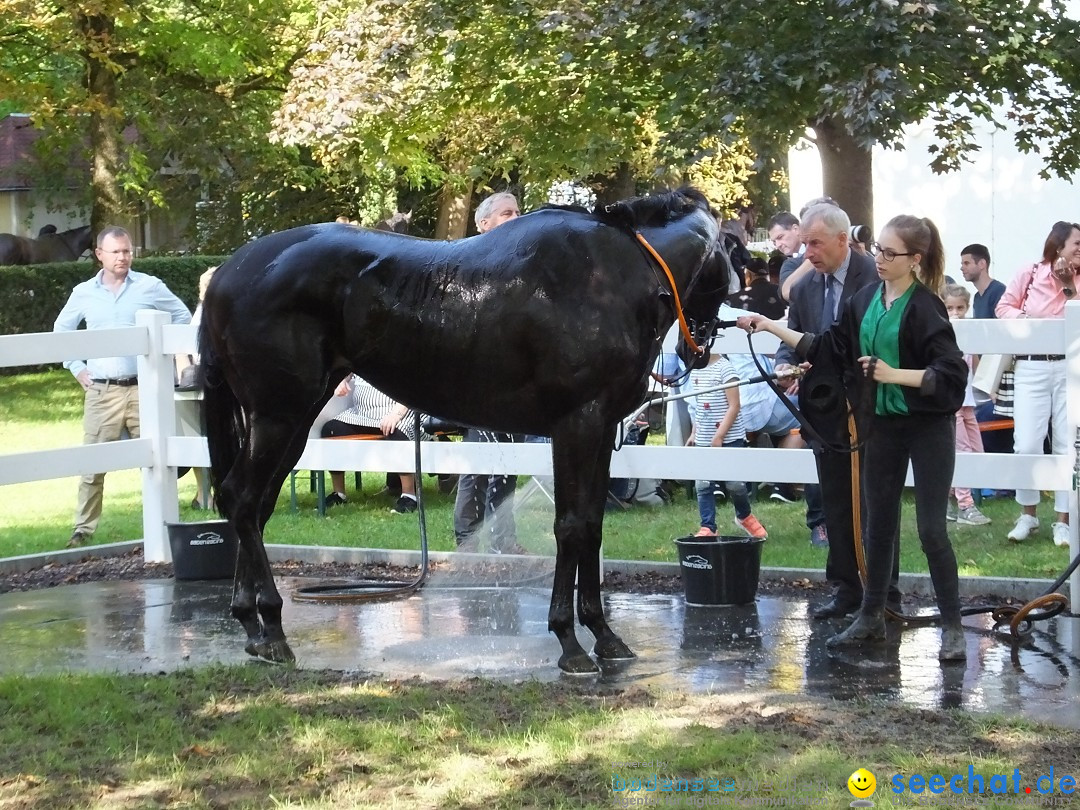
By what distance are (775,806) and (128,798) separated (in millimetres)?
1948

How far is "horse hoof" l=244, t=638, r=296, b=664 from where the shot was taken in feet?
20.6

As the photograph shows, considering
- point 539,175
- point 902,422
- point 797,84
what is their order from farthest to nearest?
point 539,175, point 797,84, point 902,422

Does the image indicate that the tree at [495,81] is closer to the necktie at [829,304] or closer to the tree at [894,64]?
the tree at [894,64]

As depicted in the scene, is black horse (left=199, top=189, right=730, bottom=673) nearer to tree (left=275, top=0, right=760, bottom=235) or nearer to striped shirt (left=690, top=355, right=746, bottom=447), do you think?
striped shirt (left=690, top=355, right=746, bottom=447)

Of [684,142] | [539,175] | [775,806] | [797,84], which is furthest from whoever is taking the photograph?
[539,175]

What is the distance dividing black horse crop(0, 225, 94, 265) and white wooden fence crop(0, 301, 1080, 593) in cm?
2358

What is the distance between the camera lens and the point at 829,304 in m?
7.08

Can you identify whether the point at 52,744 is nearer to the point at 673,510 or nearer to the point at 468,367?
the point at 468,367

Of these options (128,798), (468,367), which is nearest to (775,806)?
(128,798)

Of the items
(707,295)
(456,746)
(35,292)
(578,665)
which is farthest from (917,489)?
(35,292)

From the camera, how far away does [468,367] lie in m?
6.32

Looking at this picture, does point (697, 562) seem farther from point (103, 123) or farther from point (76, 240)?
point (76, 240)

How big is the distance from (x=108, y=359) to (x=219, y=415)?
3618 millimetres

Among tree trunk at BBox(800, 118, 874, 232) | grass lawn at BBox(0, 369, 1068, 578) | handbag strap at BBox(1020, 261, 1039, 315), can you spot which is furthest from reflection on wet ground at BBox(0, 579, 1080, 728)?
tree trunk at BBox(800, 118, 874, 232)
